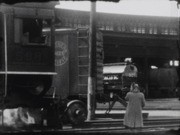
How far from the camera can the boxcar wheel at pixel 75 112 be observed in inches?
625

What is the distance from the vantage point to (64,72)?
677 inches

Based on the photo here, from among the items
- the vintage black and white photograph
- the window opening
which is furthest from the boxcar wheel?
the window opening

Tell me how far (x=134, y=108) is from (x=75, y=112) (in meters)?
2.57

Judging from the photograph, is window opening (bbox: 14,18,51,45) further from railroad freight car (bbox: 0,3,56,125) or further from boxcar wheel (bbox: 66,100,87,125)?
boxcar wheel (bbox: 66,100,87,125)

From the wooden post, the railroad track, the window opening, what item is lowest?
the railroad track

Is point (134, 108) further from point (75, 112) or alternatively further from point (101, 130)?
point (75, 112)

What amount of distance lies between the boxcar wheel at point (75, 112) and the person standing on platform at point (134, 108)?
7.51 feet

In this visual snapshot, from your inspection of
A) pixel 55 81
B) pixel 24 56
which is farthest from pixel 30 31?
pixel 55 81

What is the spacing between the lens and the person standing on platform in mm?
14102

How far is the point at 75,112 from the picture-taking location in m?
16.0

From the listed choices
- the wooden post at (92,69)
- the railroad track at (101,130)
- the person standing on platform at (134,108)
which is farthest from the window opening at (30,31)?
the wooden post at (92,69)

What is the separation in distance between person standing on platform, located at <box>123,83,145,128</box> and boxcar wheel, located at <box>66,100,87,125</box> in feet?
7.51

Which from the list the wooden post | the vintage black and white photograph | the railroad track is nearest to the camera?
the railroad track

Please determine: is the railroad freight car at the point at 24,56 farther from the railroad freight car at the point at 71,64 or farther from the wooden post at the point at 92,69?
the wooden post at the point at 92,69
